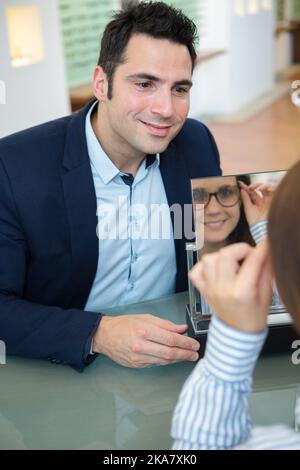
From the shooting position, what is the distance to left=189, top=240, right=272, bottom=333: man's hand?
24.2 inches

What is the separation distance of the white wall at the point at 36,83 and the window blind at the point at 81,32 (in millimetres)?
883

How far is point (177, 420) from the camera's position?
0.66 meters

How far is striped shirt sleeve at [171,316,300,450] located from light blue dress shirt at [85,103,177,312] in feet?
2.22

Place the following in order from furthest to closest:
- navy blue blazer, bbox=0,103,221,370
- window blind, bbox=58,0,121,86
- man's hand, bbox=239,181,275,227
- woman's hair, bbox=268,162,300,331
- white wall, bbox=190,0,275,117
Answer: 1. white wall, bbox=190,0,275,117
2. window blind, bbox=58,0,121,86
3. navy blue blazer, bbox=0,103,221,370
4. man's hand, bbox=239,181,275,227
5. woman's hair, bbox=268,162,300,331

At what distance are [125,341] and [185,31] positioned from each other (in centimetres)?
73

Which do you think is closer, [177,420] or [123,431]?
[177,420]

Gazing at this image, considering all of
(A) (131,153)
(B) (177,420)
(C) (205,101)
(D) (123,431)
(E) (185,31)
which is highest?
(E) (185,31)

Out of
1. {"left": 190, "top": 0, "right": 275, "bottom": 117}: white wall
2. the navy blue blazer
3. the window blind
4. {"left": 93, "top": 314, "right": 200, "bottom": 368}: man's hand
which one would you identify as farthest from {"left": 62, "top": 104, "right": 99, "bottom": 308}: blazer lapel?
{"left": 190, "top": 0, "right": 275, "bottom": 117}: white wall

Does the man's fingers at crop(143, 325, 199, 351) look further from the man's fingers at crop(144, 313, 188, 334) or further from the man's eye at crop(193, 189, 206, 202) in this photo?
the man's eye at crop(193, 189, 206, 202)

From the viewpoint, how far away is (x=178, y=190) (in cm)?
140

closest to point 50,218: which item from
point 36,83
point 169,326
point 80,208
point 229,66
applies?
point 80,208

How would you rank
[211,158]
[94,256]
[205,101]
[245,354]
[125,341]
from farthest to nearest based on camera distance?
[205,101]
[211,158]
[94,256]
[125,341]
[245,354]
